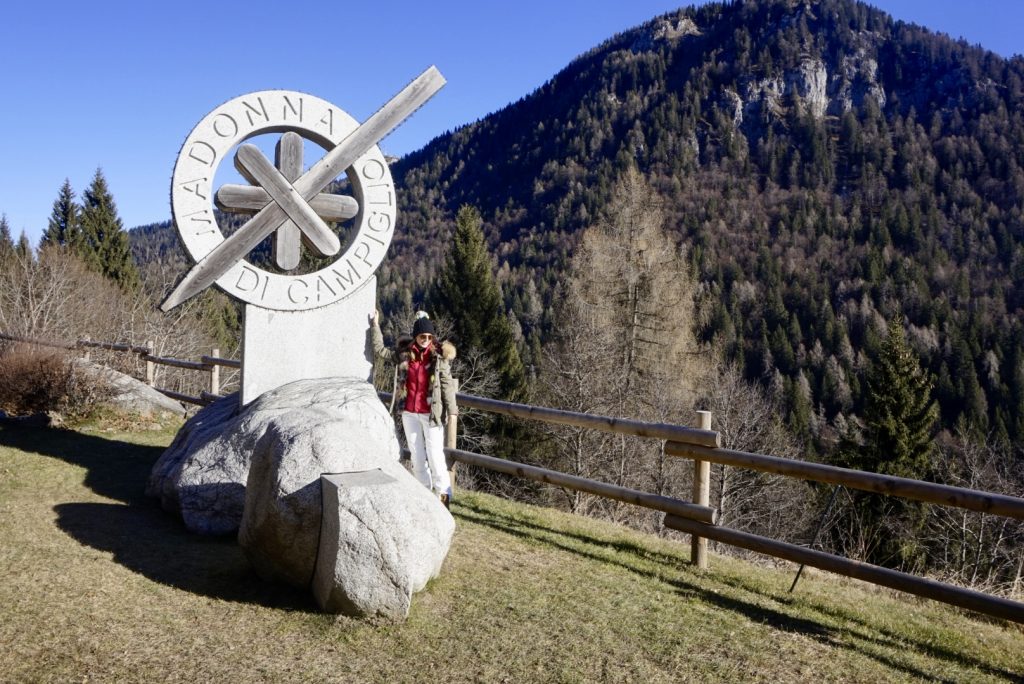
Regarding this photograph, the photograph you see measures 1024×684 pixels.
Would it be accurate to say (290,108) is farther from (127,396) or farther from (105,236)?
(105,236)

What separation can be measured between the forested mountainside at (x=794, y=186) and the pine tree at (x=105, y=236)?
25.4 metres

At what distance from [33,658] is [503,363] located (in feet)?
97.9

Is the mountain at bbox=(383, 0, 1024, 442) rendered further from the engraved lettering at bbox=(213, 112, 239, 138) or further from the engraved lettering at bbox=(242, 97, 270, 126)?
the engraved lettering at bbox=(213, 112, 239, 138)

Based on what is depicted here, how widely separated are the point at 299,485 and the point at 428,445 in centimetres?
229

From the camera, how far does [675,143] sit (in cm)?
11662

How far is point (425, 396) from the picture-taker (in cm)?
734

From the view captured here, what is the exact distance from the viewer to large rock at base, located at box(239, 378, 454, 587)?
5066 mm

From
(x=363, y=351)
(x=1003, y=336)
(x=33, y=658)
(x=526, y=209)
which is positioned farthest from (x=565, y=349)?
(x=526, y=209)

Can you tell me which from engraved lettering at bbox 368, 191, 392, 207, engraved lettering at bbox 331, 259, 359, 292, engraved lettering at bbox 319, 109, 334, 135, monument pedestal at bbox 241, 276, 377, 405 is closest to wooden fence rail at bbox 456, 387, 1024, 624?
monument pedestal at bbox 241, 276, 377, 405

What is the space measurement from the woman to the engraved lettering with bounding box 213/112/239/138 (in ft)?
8.81

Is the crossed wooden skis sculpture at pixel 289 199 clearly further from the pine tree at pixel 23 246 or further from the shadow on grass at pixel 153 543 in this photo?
the pine tree at pixel 23 246

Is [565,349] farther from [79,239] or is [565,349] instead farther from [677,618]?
[79,239]

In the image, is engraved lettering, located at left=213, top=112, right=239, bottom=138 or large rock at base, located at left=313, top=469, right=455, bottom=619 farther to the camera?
engraved lettering, located at left=213, top=112, right=239, bottom=138

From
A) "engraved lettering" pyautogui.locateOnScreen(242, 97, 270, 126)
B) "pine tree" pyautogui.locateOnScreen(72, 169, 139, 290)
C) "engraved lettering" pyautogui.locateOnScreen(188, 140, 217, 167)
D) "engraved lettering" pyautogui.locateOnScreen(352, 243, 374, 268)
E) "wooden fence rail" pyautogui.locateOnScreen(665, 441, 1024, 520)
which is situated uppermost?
"pine tree" pyautogui.locateOnScreen(72, 169, 139, 290)
